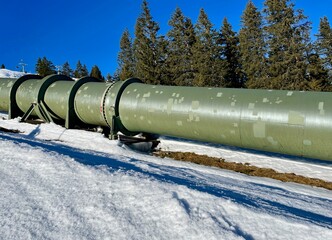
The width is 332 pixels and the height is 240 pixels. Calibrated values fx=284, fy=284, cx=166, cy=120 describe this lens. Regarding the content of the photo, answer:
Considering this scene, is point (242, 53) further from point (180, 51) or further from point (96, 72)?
point (96, 72)

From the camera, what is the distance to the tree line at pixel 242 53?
2562 centimetres

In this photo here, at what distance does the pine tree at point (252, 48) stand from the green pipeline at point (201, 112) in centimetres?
2243

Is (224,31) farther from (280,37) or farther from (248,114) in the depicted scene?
(248,114)

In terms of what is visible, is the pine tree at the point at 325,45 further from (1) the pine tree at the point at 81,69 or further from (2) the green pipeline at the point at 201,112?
(1) the pine tree at the point at 81,69

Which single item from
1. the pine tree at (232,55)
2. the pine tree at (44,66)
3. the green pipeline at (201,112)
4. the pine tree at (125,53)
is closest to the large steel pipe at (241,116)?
the green pipeline at (201,112)

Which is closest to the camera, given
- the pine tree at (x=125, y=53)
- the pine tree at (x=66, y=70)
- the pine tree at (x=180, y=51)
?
the pine tree at (x=180, y=51)

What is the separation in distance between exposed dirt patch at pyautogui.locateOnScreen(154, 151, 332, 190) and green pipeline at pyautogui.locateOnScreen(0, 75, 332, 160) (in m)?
0.50

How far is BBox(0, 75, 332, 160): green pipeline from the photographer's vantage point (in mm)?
5316

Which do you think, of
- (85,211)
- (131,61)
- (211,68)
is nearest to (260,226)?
(85,211)

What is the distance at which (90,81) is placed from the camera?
9.73 metres

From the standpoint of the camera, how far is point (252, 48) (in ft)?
107

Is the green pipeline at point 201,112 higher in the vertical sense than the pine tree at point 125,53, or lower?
lower

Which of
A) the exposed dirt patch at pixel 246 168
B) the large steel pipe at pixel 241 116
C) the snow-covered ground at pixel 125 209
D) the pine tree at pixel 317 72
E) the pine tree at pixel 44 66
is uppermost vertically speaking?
the pine tree at pixel 44 66

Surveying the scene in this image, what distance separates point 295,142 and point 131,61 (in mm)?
49890
